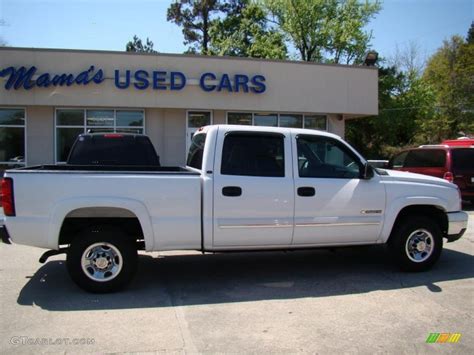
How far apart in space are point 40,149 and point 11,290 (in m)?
12.3

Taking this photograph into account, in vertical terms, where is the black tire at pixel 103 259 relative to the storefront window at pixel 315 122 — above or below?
below

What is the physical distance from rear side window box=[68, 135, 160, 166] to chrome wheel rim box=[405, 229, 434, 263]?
4.31 meters

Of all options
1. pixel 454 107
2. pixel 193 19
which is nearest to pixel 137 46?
pixel 193 19

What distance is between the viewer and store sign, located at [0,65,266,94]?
52.9 ft

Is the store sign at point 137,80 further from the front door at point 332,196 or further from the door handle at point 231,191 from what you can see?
the door handle at point 231,191

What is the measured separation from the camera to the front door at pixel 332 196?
5992 millimetres

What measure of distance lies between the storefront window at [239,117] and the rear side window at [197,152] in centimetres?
1190

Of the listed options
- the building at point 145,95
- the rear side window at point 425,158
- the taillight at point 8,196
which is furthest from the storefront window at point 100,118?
the taillight at point 8,196

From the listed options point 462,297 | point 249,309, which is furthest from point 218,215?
point 462,297

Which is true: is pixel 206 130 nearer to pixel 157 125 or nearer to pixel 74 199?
pixel 74 199

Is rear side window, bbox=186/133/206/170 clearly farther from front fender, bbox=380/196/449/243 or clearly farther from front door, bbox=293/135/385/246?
front fender, bbox=380/196/449/243

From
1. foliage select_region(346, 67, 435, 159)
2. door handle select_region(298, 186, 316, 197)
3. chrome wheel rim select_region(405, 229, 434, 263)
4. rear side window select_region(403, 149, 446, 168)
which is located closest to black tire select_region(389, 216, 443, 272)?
chrome wheel rim select_region(405, 229, 434, 263)

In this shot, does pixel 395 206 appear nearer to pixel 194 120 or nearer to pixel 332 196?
pixel 332 196

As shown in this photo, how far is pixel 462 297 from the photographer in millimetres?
5590
